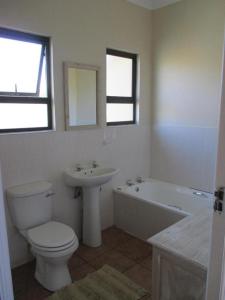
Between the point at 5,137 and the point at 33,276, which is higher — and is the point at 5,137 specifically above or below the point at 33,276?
above

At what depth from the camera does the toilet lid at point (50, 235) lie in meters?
1.91

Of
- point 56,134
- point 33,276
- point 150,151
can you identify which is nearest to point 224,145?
point 56,134

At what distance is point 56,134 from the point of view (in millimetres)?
2438

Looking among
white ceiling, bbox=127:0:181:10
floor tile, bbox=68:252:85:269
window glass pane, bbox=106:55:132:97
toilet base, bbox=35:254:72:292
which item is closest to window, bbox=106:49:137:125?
window glass pane, bbox=106:55:132:97

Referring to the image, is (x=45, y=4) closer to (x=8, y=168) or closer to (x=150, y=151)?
(x=8, y=168)

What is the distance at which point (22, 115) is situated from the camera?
2.29m

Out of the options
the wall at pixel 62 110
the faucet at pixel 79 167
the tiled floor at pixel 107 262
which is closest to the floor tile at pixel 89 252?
the tiled floor at pixel 107 262

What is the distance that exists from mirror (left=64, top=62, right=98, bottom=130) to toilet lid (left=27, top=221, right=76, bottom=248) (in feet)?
3.26

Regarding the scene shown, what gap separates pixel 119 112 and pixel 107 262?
5.81ft

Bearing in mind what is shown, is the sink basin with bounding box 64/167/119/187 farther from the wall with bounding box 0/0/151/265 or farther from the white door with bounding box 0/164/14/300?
the white door with bounding box 0/164/14/300

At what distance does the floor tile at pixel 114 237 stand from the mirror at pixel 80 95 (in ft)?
4.36

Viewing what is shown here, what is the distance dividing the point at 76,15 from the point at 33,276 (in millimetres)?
2558

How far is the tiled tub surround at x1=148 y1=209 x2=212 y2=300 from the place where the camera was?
1.44 m

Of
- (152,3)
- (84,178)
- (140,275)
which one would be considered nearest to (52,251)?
(84,178)
